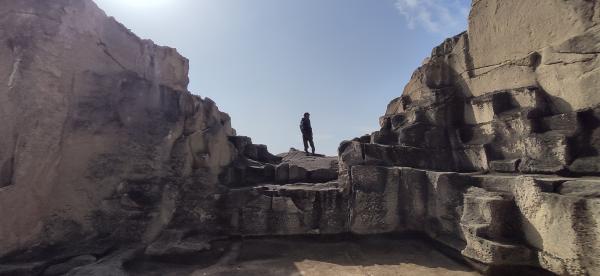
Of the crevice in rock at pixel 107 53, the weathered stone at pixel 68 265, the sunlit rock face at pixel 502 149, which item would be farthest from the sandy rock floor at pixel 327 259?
the crevice in rock at pixel 107 53

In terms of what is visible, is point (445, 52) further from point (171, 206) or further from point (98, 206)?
point (98, 206)

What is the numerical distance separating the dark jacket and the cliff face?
4162mm

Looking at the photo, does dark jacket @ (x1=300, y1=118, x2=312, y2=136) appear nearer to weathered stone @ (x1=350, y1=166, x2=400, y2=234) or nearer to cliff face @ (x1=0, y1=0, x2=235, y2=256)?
cliff face @ (x1=0, y1=0, x2=235, y2=256)

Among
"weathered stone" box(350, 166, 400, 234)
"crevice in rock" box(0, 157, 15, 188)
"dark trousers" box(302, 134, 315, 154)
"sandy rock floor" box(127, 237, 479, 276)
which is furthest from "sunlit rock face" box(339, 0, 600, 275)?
"crevice in rock" box(0, 157, 15, 188)

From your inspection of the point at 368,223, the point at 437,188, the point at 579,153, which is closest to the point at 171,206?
the point at 368,223

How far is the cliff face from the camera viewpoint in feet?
16.1

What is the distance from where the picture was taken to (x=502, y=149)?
520cm

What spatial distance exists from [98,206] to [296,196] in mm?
3672

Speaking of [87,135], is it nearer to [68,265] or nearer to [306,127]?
[68,265]

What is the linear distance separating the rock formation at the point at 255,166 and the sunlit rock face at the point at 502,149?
0.02m

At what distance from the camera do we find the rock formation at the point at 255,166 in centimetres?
418

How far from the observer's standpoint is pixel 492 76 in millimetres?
5941

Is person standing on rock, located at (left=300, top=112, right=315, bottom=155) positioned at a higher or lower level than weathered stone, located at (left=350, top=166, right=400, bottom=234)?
higher

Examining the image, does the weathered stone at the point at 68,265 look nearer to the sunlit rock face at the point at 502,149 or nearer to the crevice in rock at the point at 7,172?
the crevice in rock at the point at 7,172
